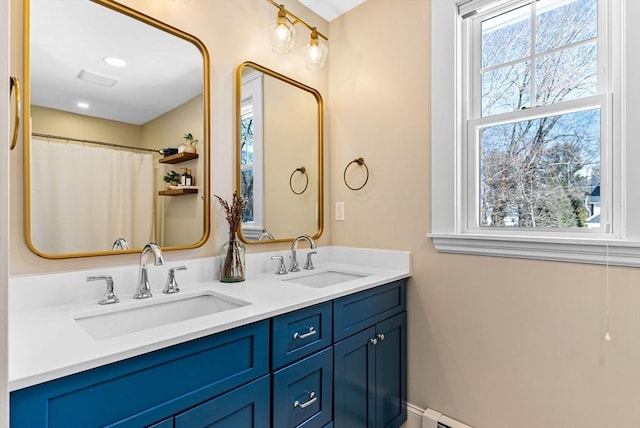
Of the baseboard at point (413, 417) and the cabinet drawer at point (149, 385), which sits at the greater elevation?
the cabinet drawer at point (149, 385)

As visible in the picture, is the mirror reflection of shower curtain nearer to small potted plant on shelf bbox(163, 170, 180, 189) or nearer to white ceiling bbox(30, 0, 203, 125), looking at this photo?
small potted plant on shelf bbox(163, 170, 180, 189)

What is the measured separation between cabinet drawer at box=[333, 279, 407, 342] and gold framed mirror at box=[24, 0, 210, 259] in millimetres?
722

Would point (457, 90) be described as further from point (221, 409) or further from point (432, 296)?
point (221, 409)

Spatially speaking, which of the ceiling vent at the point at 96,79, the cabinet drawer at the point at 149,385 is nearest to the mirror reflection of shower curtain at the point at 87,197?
the ceiling vent at the point at 96,79

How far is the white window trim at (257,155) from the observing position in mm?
1791

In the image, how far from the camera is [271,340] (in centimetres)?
115

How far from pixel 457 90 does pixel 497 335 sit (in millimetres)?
1199

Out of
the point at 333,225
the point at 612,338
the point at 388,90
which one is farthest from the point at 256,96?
the point at 612,338

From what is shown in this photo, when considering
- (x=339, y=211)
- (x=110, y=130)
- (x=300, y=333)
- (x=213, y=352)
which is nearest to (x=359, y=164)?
(x=339, y=211)

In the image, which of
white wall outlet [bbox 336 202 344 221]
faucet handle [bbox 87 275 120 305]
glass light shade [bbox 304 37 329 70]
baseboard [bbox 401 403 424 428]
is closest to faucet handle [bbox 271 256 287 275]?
white wall outlet [bbox 336 202 344 221]

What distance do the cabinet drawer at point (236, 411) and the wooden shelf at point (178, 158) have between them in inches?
38.1

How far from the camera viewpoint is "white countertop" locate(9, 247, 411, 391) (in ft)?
2.50

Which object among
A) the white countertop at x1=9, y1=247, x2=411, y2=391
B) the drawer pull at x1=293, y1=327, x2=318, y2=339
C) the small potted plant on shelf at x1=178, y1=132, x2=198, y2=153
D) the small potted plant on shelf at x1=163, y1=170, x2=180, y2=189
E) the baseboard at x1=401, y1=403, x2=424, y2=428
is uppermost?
the small potted plant on shelf at x1=178, y1=132, x2=198, y2=153

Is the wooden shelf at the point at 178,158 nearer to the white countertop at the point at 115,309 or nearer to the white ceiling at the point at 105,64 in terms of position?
the white ceiling at the point at 105,64
